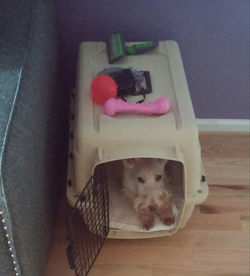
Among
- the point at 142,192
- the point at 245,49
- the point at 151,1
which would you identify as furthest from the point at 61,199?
the point at 245,49

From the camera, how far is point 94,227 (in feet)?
4.44

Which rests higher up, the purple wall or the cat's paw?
the purple wall

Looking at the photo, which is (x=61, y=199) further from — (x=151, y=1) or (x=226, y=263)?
(x=151, y=1)

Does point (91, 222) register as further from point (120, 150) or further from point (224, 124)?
point (224, 124)

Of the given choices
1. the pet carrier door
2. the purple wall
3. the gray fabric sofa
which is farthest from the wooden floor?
the purple wall

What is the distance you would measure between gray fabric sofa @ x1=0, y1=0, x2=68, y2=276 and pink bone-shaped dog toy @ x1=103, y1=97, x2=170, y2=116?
0.58 feet

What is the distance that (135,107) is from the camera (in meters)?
1.22

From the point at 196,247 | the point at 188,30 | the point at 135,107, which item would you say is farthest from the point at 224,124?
the point at 135,107

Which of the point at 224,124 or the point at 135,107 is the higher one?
the point at 135,107

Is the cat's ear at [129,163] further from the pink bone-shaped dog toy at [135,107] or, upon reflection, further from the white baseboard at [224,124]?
the white baseboard at [224,124]

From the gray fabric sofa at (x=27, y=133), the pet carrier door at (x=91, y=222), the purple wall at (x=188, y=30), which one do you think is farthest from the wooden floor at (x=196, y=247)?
the purple wall at (x=188, y=30)

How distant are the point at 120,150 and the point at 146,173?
0.19 m

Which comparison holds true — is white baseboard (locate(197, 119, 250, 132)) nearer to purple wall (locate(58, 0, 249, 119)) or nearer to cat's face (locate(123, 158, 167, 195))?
purple wall (locate(58, 0, 249, 119))

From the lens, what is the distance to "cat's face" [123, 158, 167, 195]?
1.35m
